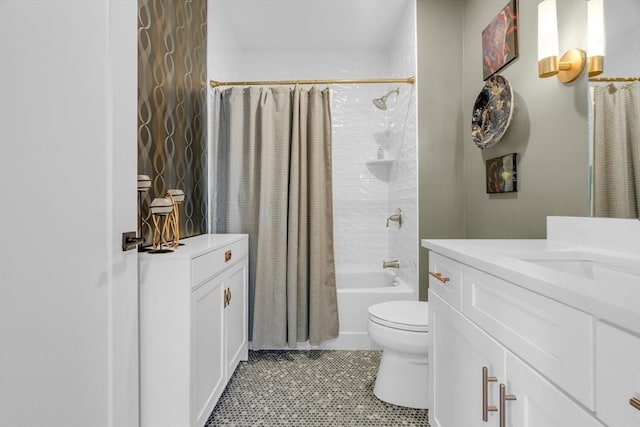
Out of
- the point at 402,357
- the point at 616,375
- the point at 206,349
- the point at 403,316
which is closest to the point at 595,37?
the point at 616,375

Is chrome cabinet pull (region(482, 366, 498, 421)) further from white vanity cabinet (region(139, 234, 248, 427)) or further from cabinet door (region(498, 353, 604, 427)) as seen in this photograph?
white vanity cabinet (region(139, 234, 248, 427))

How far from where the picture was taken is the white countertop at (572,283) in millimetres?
507

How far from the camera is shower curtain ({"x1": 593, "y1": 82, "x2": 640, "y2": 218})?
102 cm

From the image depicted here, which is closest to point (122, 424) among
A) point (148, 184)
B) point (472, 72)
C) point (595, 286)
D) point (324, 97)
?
point (148, 184)

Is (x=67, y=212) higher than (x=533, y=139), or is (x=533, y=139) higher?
(x=533, y=139)

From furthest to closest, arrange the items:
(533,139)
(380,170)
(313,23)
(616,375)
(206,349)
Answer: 1. (380,170)
2. (313,23)
3. (533,139)
4. (206,349)
5. (616,375)

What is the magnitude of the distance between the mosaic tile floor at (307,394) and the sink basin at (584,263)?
98cm

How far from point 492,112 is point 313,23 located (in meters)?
1.68

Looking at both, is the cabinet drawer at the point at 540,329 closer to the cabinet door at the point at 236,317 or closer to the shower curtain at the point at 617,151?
the shower curtain at the point at 617,151

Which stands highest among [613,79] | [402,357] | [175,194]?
[613,79]

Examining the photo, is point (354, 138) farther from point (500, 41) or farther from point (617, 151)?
point (617, 151)

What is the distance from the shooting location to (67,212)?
87cm

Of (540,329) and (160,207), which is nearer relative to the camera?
(540,329)

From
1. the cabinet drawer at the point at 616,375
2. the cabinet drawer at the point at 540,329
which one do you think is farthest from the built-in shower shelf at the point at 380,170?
the cabinet drawer at the point at 616,375
